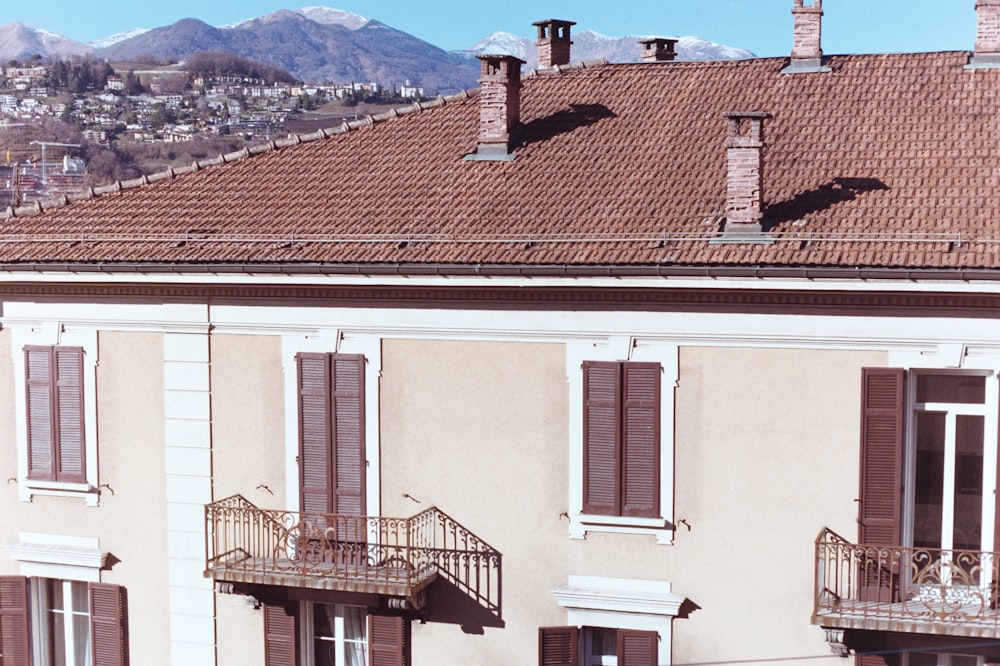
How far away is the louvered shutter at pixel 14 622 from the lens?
17078mm

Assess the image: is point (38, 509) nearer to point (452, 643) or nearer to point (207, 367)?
point (207, 367)

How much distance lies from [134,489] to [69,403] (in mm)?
1400

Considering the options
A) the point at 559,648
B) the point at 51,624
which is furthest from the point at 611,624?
the point at 51,624

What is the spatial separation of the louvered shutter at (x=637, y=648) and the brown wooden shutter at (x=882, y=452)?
8.88ft

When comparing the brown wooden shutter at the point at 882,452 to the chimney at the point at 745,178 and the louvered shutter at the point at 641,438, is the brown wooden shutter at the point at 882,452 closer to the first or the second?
the chimney at the point at 745,178

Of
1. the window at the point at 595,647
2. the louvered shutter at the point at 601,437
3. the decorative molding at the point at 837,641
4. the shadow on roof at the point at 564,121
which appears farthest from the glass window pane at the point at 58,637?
the decorative molding at the point at 837,641

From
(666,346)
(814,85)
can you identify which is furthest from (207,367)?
(814,85)

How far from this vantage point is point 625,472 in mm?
14648

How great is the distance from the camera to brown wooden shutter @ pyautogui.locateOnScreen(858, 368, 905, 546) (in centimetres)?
1362

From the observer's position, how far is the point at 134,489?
54.4 feet

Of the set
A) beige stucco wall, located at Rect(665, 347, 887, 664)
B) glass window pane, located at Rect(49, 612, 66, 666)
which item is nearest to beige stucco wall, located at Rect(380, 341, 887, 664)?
beige stucco wall, located at Rect(665, 347, 887, 664)

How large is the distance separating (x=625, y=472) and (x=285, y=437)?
426cm

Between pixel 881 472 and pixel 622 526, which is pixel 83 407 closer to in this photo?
pixel 622 526

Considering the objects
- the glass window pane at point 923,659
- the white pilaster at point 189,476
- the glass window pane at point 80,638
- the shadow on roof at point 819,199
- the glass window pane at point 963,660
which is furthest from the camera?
the glass window pane at point 80,638
